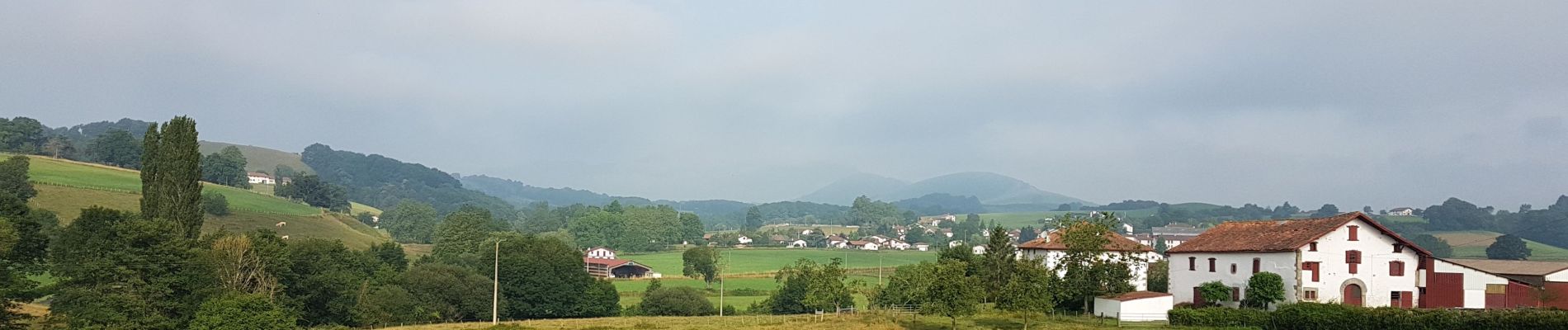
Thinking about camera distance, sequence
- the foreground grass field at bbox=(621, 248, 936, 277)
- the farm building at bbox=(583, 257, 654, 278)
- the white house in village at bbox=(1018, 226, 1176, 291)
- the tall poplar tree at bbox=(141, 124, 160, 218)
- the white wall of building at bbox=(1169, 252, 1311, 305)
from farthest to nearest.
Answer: the foreground grass field at bbox=(621, 248, 936, 277), the farm building at bbox=(583, 257, 654, 278), the white house in village at bbox=(1018, 226, 1176, 291), the tall poplar tree at bbox=(141, 124, 160, 218), the white wall of building at bbox=(1169, 252, 1311, 305)

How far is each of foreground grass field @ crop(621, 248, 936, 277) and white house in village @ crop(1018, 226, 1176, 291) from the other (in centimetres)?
4938

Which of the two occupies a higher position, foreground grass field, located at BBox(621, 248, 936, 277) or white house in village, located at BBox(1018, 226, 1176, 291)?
white house in village, located at BBox(1018, 226, 1176, 291)

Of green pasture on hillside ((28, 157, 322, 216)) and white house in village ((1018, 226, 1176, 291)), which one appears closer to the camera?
white house in village ((1018, 226, 1176, 291))

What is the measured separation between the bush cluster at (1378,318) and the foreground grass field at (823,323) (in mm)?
6320

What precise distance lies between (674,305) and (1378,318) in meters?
52.9

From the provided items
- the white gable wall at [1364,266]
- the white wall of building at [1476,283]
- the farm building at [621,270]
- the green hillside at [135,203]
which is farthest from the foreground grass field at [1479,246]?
the green hillside at [135,203]

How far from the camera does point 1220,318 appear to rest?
4709 cm

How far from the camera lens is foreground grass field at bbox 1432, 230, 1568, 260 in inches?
5719

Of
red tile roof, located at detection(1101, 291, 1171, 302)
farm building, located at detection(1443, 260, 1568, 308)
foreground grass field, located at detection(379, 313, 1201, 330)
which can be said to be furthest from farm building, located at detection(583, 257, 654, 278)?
farm building, located at detection(1443, 260, 1568, 308)

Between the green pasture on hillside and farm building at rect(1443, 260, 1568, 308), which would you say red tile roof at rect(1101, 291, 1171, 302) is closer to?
farm building at rect(1443, 260, 1568, 308)

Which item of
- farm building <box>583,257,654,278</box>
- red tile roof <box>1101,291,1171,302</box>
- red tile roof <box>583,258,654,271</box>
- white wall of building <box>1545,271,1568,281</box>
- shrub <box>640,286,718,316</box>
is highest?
white wall of building <box>1545,271,1568,281</box>

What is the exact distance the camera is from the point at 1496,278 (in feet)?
172

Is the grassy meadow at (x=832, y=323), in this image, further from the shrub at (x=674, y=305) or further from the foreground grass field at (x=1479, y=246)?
the foreground grass field at (x=1479, y=246)

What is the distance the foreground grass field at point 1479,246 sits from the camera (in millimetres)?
145250
